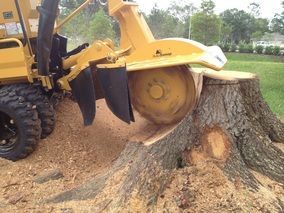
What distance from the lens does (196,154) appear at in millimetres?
3965

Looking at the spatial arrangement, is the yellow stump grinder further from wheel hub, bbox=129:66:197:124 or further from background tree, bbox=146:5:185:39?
background tree, bbox=146:5:185:39

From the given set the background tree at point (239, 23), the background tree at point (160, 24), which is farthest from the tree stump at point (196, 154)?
the background tree at point (239, 23)

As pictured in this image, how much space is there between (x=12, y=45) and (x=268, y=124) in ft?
10.1

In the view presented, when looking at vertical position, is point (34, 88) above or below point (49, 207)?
above

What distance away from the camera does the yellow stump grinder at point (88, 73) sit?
4.46 m

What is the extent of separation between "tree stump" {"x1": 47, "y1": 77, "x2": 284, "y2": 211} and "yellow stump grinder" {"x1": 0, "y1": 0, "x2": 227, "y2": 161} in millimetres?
330

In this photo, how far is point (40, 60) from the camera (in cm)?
489

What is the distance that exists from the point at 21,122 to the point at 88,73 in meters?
0.95

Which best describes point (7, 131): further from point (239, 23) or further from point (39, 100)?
point (239, 23)

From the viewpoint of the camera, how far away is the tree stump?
3.67m

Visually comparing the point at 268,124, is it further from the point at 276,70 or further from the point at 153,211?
the point at 276,70

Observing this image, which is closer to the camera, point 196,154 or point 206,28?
point 196,154

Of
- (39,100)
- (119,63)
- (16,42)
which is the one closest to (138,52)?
(119,63)

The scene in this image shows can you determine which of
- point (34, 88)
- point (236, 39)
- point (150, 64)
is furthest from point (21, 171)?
point (236, 39)
